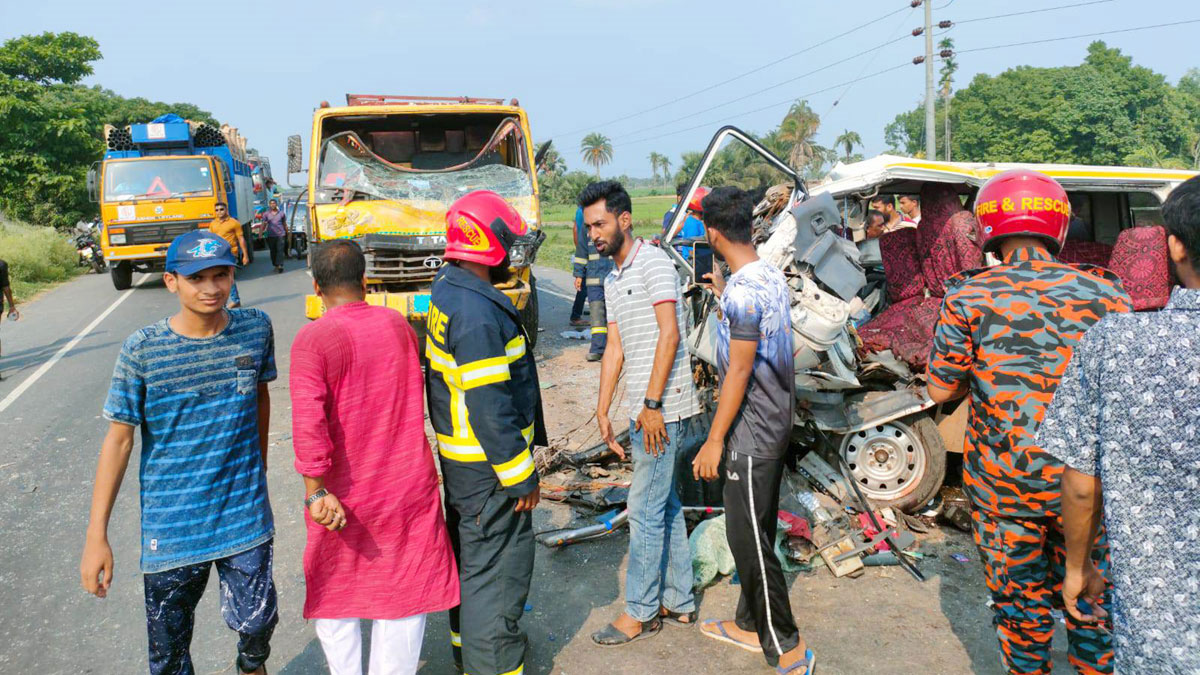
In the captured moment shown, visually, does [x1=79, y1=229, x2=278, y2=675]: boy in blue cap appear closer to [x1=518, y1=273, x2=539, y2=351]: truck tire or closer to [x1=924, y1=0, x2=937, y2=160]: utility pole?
[x1=518, y1=273, x2=539, y2=351]: truck tire

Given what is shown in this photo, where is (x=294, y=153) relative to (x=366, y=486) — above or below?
above

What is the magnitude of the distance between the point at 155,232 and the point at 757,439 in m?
15.7

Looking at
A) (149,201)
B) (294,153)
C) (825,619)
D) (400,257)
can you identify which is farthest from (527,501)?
(149,201)

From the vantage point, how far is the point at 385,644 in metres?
2.85

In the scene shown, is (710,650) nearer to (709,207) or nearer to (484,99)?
(709,207)

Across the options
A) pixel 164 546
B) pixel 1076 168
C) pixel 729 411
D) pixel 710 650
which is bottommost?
pixel 710 650

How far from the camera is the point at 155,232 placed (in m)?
15.5

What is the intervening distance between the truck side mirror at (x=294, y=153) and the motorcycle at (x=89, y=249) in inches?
490

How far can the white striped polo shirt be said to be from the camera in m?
3.53

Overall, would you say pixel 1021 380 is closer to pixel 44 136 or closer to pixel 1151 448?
pixel 1151 448

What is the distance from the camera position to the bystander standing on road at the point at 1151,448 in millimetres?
1685

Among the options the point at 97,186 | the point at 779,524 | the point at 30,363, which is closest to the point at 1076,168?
the point at 779,524

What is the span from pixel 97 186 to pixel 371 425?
15.9m

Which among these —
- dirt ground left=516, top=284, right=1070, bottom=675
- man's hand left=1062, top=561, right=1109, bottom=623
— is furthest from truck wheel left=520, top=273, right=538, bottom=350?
man's hand left=1062, top=561, right=1109, bottom=623
